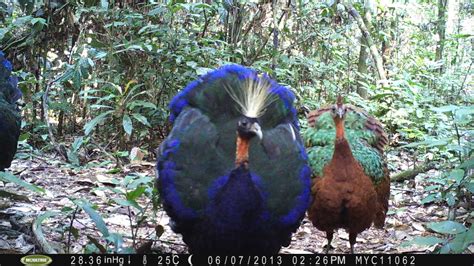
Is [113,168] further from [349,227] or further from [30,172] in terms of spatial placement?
[349,227]

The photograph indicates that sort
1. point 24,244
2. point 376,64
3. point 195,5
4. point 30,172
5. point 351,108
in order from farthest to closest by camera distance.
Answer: point 376,64 < point 195,5 < point 30,172 < point 351,108 < point 24,244

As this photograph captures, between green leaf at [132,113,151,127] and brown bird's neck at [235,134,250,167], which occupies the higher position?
brown bird's neck at [235,134,250,167]

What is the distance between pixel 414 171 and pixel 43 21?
4.42 metres

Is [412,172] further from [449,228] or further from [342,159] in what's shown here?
[449,228]

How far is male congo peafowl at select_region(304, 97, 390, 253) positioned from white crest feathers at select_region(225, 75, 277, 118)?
0.91 m

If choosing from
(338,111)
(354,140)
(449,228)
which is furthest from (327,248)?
(449,228)

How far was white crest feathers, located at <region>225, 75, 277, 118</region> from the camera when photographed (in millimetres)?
3123

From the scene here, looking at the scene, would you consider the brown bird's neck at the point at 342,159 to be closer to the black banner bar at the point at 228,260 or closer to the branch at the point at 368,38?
the black banner bar at the point at 228,260

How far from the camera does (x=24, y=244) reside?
346 cm

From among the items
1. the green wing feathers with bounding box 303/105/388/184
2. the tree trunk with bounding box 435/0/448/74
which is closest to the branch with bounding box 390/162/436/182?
the green wing feathers with bounding box 303/105/388/184

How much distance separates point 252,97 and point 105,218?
6.01 ft

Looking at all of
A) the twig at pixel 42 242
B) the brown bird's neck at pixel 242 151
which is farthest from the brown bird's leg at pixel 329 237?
the twig at pixel 42 242

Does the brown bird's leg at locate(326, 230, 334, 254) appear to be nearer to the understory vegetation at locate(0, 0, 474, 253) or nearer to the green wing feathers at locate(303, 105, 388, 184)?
the green wing feathers at locate(303, 105, 388, 184)

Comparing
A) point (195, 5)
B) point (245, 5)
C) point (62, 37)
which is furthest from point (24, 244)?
point (245, 5)
